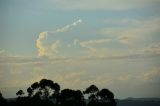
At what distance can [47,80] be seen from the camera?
18062 centimetres

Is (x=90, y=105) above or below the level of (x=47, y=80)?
below

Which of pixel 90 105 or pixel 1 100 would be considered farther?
pixel 90 105

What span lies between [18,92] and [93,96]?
32.4 meters

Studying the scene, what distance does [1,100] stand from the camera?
162875 mm

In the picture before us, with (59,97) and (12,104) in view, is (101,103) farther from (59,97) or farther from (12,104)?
(12,104)

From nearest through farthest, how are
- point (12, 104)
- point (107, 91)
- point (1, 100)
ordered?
point (1, 100), point (12, 104), point (107, 91)

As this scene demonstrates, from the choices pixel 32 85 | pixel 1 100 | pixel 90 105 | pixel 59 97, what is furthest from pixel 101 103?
pixel 1 100

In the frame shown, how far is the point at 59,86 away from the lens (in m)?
182

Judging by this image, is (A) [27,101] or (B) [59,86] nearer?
(A) [27,101]

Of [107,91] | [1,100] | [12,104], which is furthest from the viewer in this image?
[107,91]

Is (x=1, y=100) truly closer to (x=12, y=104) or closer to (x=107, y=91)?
(x=12, y=104)

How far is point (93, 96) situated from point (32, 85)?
26.3 meters

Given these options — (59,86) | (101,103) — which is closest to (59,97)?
(59,86)

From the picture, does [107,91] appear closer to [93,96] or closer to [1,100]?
[93,96]
